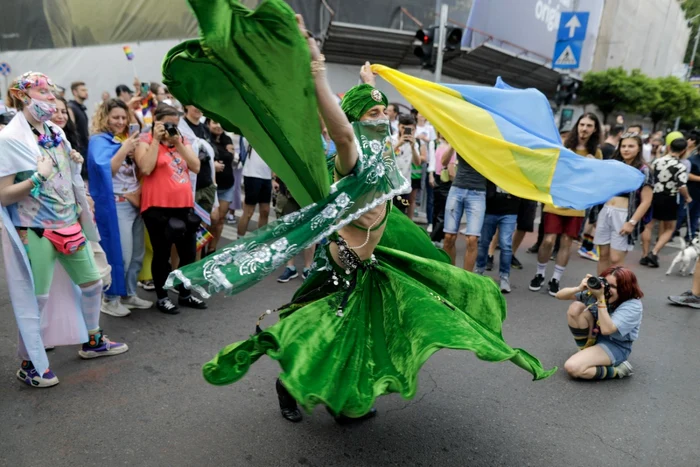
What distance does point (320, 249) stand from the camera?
2861 millimetres

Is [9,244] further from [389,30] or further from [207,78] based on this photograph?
[389,30]

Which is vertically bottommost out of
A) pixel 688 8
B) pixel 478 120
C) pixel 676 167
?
pixel 676 167

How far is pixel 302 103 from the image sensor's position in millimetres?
1918

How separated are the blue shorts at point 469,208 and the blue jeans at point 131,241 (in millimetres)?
3254

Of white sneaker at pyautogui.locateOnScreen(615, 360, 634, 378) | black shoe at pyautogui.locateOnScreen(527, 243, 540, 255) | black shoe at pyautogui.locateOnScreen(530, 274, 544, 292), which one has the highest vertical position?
white sneaker at pyautogui.locateOnScreen(615, 360, 634, 378)

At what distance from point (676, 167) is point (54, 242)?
7.40m

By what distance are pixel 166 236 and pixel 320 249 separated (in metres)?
2.21

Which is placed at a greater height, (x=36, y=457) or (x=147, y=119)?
(x=147, y=119)

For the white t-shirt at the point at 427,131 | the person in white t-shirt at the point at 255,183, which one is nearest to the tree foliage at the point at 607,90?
the white t-shirt at the point at 427,131

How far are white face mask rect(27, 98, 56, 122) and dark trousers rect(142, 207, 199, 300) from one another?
137 centimetres

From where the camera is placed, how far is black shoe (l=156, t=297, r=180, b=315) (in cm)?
468

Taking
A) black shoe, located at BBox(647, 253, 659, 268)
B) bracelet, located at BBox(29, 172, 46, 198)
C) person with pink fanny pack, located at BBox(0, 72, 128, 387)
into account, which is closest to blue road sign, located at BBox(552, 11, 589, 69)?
black shoe, located at BBox(647, 253, 659, 268)

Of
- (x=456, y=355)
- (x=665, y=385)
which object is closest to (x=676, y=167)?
(x=665, y=385)

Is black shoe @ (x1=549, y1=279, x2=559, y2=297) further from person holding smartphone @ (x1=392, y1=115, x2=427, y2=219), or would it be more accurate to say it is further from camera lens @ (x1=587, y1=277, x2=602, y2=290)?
camera lens @ (x1=587, y1=277, x2=602, y2=290)
